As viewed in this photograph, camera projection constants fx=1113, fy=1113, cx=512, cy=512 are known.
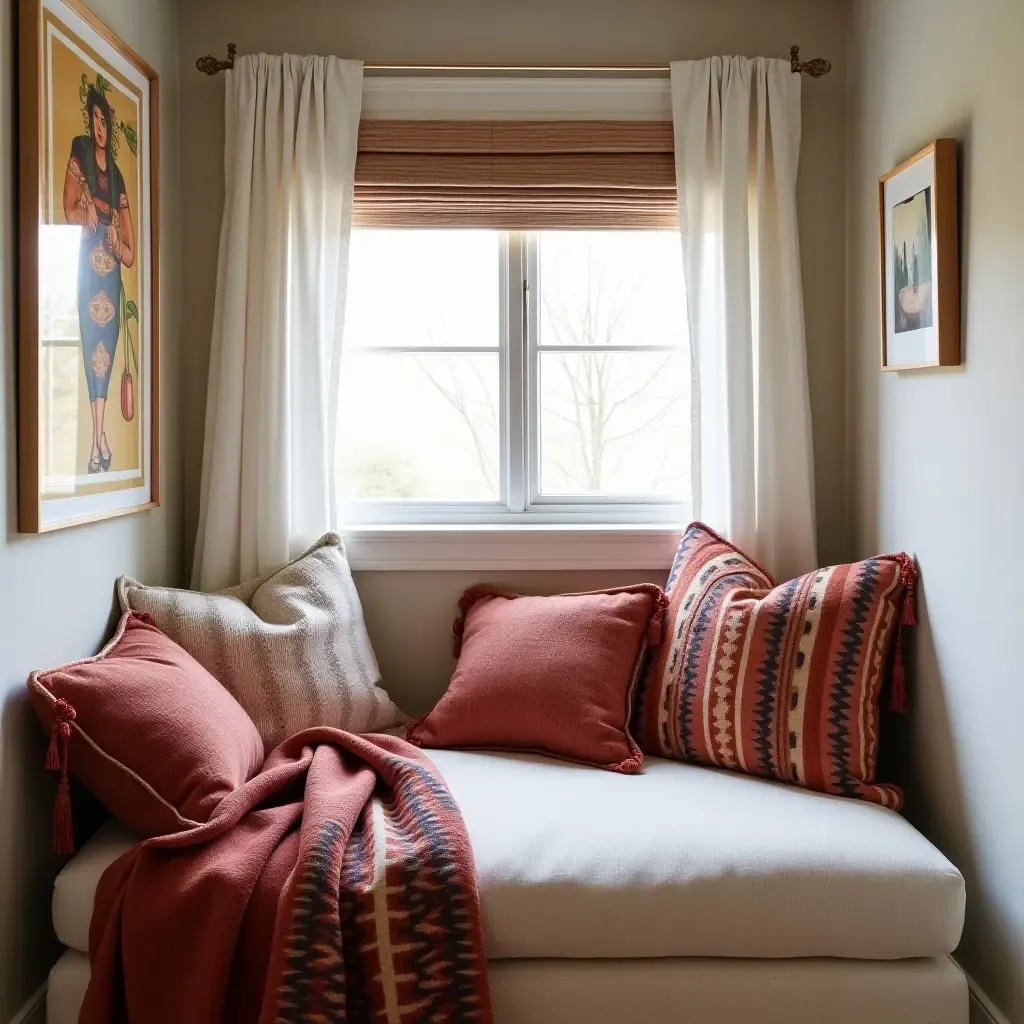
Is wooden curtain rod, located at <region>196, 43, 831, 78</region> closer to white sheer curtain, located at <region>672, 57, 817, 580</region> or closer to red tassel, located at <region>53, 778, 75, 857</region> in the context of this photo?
white sheer curtain, located at <region>672, 57, 817, 580</region>

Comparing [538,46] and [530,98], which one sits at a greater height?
[538,46]

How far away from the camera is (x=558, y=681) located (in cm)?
249

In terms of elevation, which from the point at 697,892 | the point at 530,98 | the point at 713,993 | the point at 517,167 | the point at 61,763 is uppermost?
the point at 530,98

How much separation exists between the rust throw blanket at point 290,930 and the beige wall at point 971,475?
0.99 m

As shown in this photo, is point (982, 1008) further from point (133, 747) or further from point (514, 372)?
point (514, 372)

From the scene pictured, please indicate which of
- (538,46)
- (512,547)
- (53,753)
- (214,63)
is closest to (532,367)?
(512,547)

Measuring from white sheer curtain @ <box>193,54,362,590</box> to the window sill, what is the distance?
23 centimetres

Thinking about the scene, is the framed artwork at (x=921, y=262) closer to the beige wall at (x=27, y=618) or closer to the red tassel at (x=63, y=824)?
the beige wall at (x=27, y=618)

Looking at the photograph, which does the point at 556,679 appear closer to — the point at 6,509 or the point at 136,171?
the point at 6,509

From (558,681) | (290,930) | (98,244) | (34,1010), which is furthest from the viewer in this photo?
(558,681)

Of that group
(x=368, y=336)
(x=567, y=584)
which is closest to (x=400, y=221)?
(x=368, y=336)

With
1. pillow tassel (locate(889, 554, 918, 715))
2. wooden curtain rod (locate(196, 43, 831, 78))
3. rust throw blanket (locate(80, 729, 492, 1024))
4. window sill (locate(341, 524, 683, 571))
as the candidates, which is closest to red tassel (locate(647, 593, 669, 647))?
window sill (locate(341, 524, 683, 571))

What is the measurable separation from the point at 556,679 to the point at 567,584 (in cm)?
46

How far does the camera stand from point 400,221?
9.36 ft
